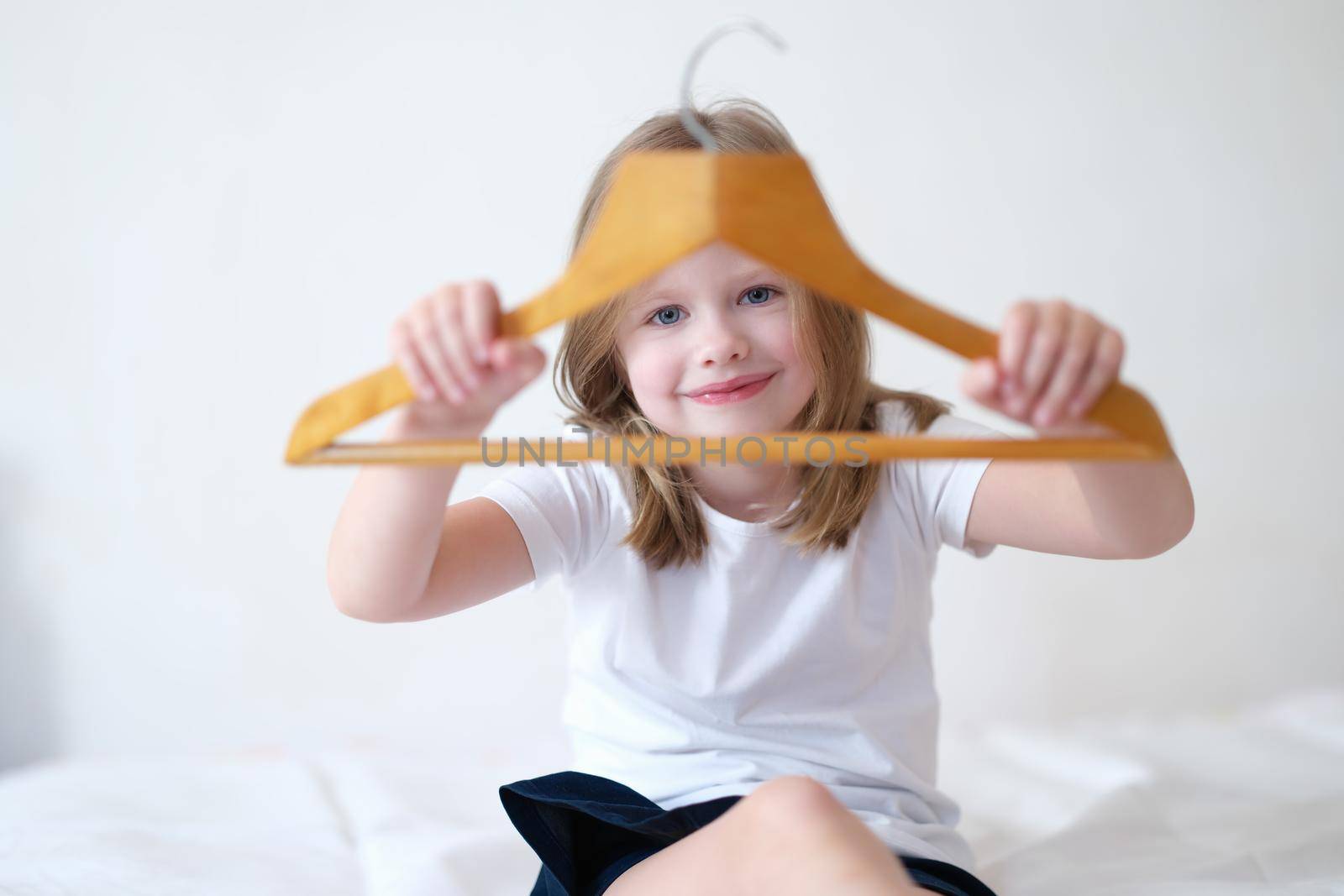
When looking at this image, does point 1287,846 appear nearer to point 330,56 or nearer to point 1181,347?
point 1181,347

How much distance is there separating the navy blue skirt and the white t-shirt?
2.0 inches

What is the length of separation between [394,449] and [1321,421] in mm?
1591

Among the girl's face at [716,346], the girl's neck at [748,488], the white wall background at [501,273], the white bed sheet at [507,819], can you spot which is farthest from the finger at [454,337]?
the white wall background at [501,273]

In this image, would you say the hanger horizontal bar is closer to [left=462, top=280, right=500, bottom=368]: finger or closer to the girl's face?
[left=462, top=280, right=500, bottom=368]: finger

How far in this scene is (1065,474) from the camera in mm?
807

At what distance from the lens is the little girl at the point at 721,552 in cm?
75

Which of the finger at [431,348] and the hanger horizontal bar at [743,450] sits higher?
the finger at [431,348]

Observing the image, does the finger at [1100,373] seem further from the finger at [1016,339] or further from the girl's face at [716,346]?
the girl's face at [716,346]

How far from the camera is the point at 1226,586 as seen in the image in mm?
1671

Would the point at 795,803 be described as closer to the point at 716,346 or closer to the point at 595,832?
the point at 595,832

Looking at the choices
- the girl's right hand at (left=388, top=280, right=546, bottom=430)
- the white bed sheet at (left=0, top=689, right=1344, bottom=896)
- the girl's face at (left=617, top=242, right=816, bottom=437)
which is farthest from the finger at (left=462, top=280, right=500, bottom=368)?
the white bed sheet at (left=0, top=689, right=1344, bottom=896)

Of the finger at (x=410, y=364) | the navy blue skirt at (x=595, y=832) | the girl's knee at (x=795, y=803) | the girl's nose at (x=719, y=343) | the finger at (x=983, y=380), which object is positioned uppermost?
the girl's nose at (x=719, y=343)

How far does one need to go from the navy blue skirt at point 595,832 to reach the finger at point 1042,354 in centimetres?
38

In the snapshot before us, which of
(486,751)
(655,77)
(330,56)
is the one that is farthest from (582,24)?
(486,751)
